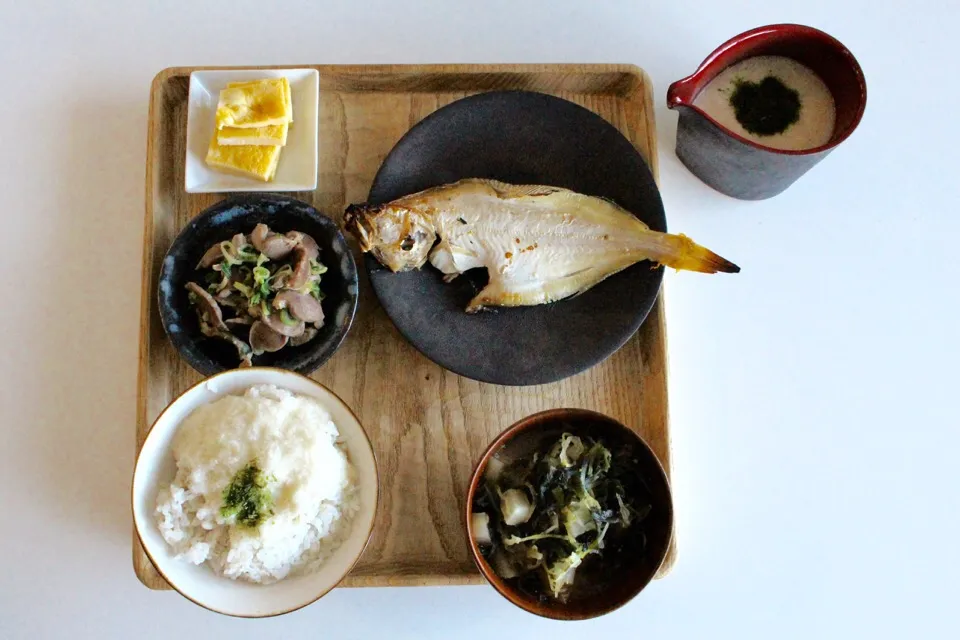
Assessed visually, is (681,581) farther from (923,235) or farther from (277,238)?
(277,238)

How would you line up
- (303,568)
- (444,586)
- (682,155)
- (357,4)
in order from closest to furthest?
(303,568), (444,586), (682,155), (357,4)

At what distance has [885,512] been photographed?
71.4 inches

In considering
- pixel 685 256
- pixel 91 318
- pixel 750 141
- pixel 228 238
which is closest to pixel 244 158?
pixel 228 238

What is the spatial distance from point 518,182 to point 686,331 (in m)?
0.53

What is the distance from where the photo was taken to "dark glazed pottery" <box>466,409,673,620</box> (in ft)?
4.87

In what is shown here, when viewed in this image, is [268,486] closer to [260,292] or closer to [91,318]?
[260,292]

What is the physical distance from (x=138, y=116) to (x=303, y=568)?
1175 millimetres

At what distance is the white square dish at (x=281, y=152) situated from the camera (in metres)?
1.70

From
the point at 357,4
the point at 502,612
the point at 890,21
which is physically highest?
the point at 890,21

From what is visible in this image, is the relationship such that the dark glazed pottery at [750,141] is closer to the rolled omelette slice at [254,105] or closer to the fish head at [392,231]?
the fish head at [392,231]

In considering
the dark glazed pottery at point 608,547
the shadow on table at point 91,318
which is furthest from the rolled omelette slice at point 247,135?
the dark glazed pottery at point 608,547

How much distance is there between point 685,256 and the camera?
5.31ft

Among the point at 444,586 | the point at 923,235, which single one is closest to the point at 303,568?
the point at 444,586

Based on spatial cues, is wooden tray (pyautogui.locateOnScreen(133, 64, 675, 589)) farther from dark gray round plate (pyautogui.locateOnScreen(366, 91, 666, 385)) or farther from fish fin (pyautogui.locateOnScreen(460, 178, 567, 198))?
fish fin (pyautogui.locateOnScreen(460, 178, 567, 198))
